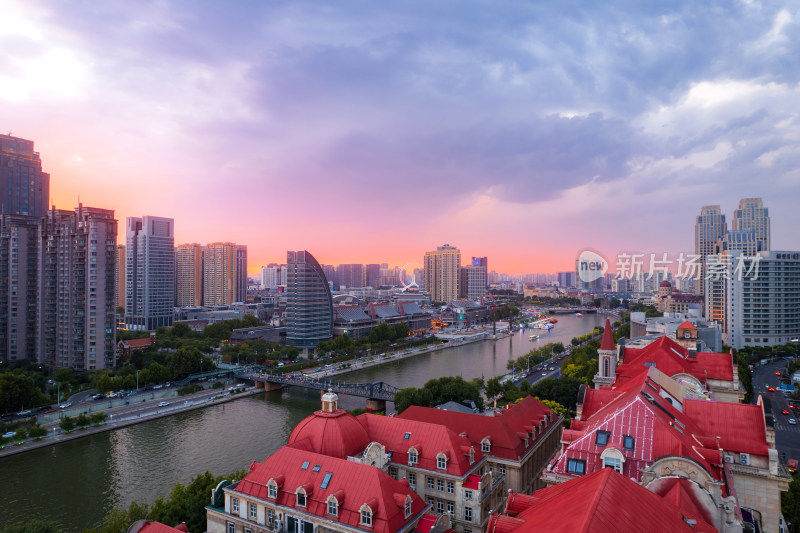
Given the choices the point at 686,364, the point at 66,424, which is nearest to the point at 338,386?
the point at 66,424

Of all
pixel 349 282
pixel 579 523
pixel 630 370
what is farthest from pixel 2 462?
pixel 349 282

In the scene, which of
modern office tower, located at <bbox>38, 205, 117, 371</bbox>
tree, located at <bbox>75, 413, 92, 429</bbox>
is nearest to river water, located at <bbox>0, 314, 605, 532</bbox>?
tree, located at <bbox>75, 413, 92, 429</bbox>

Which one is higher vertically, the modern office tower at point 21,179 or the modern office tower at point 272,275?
the modern office tower at point 21,179

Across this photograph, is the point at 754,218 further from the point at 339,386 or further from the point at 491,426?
the point at 491,426

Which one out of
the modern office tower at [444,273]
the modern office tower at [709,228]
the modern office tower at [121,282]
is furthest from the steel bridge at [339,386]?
the modern office tower at [709,228]

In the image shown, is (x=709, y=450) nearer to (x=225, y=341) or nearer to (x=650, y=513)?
(x=650, y=513)

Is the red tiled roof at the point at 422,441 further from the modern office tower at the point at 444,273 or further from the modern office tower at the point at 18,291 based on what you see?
the modern office tower at the point at 444,273

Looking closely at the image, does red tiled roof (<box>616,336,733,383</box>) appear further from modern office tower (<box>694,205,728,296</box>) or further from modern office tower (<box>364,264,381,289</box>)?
modern office tower (<box>364,264,381,289</box>)
